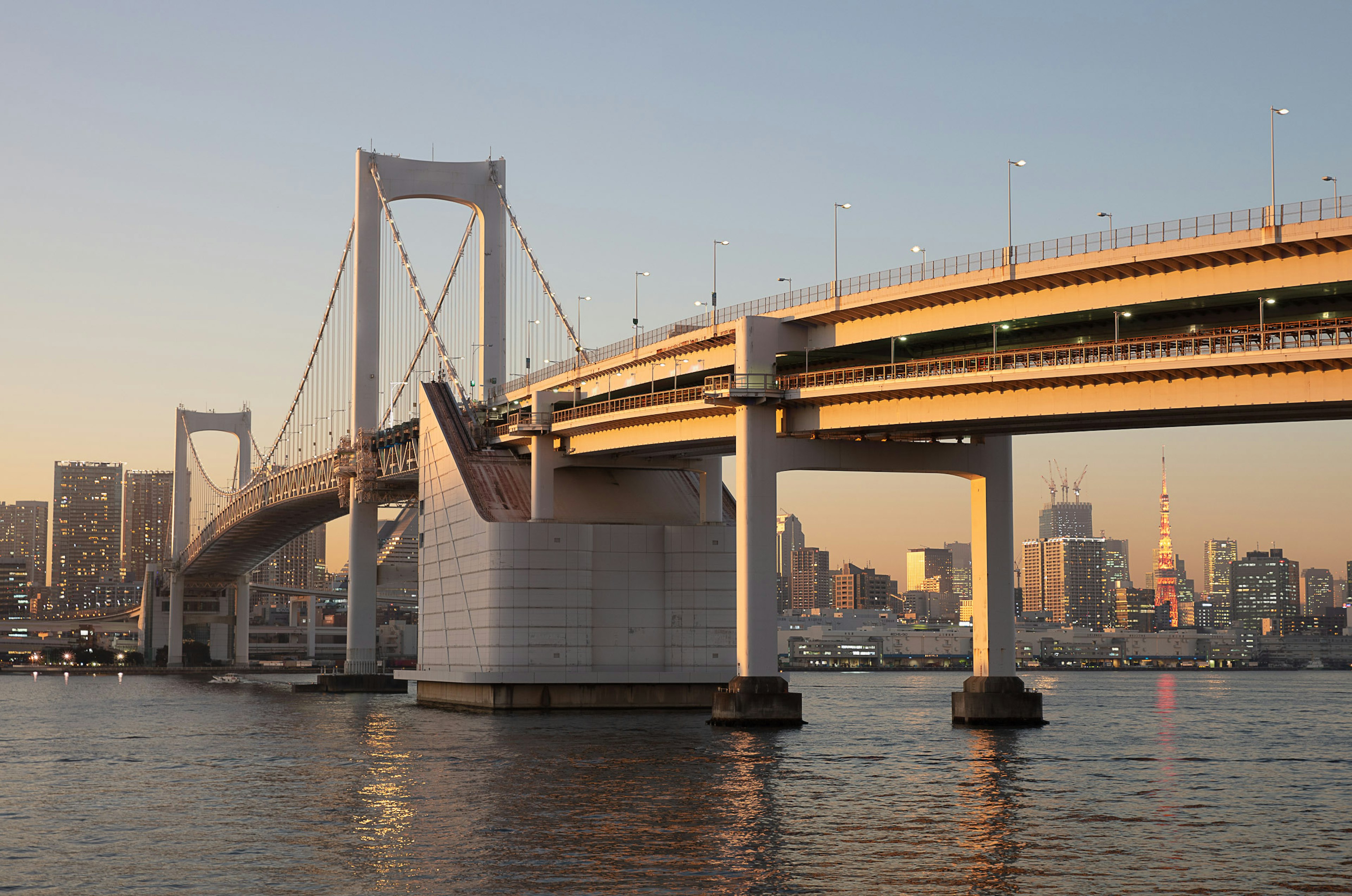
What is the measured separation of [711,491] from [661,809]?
40.1 meters

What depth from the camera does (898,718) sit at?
79.8 metres

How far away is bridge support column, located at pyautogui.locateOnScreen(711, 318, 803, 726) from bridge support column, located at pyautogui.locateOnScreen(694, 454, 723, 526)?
17174 mm

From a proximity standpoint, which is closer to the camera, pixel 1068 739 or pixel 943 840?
pixel 943 840

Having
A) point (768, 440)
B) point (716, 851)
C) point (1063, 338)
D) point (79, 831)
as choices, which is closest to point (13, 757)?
point (79, 831)

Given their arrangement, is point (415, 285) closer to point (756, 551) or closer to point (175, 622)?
point (756, 551)

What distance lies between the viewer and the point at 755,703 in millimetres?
57875

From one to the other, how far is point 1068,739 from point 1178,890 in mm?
37619

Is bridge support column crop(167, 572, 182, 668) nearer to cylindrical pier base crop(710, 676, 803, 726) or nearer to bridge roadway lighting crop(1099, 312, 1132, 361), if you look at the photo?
cylindrical pier base crop(710, 676, 803, 726)

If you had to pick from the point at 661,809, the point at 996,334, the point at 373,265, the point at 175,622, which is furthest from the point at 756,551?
the point at 175,622

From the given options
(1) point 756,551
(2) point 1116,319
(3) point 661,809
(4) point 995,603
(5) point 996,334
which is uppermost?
(5) point 996,334

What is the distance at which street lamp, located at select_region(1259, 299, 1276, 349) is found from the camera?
43.5 meters

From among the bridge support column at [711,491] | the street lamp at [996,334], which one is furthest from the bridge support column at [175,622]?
the street lamp at [996,334]

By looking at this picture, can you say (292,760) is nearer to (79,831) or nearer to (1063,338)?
(79,831)

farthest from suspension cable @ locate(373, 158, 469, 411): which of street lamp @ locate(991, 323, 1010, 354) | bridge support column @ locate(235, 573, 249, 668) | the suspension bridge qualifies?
bridge support column @ locate(235, 573, 249, 668)
